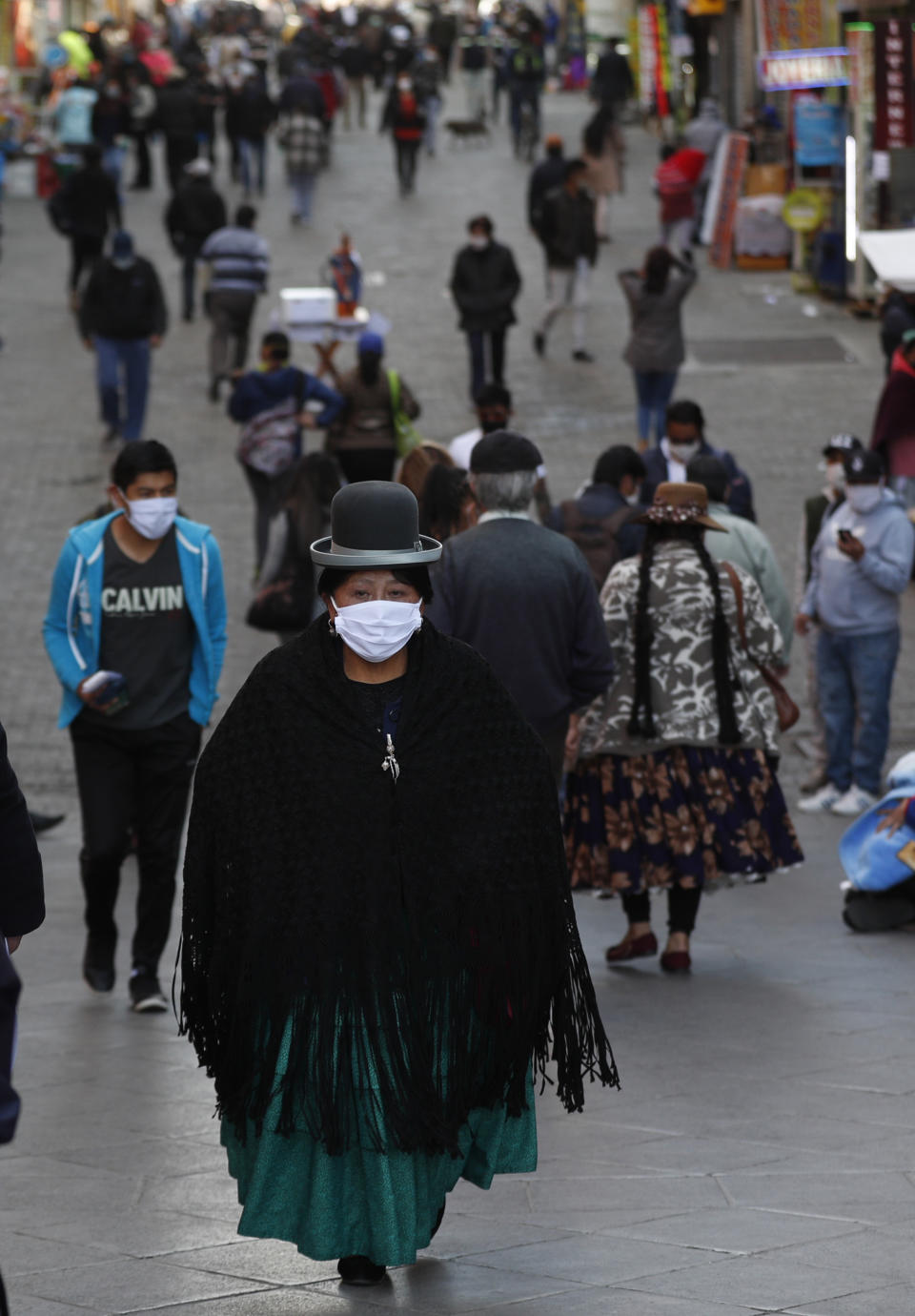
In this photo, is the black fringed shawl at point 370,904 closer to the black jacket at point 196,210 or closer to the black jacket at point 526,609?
the black jacket at point 526,609

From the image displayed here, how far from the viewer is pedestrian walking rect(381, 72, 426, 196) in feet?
98.6

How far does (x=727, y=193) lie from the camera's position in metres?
26.2

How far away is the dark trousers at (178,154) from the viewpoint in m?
28.4

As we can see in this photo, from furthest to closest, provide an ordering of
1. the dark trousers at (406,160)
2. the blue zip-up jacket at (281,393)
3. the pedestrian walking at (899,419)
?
the dark trousers at (406,160), the blue zip-up jacket at (281,393), the pedestrian walking at (899,419)

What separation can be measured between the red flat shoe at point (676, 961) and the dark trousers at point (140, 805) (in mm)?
1655

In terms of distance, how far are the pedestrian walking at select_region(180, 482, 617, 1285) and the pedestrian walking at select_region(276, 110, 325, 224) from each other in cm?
2390

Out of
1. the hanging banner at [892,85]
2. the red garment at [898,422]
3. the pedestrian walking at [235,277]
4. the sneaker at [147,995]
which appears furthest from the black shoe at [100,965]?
the hanging banner at [892,85]

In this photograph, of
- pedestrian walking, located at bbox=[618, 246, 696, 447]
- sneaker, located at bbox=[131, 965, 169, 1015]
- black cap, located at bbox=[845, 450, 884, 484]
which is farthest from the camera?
pedestrian walking, located at bbox=[618, 246, 696, 447]

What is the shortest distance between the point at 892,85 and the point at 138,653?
51.2 feet

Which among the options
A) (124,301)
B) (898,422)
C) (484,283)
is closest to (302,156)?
(484,283)

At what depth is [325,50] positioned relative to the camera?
41688 millimetres

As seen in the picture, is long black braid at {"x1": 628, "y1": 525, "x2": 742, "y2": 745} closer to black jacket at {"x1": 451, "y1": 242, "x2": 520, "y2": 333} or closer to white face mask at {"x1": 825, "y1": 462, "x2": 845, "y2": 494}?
white face mask at {"x1": 825, "y1": 462, "x2": 845, "y2": 494}

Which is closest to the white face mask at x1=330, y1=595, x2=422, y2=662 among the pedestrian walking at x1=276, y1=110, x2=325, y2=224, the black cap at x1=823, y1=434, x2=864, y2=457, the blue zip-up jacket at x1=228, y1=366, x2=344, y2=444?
the black cap at x1=823, y1=434, x2=864, y2=457

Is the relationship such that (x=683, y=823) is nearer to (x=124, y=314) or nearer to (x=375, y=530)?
(x=375, y=530)
